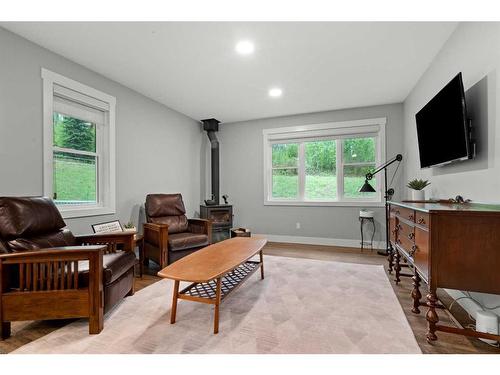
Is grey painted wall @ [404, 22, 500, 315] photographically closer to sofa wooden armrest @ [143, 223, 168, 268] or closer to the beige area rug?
the beige area rug

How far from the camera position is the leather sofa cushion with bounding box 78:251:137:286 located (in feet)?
5.89

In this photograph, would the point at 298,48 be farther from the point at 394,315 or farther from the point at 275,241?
the point at 275,241

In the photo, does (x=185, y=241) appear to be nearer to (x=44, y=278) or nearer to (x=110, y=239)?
(x=110, y=239)

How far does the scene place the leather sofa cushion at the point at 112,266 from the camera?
1795 mm

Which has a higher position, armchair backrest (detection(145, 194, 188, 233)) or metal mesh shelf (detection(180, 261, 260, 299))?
armchair backrest (detection(145, 194, 188, 233))

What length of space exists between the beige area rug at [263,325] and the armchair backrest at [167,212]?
45.8 inches

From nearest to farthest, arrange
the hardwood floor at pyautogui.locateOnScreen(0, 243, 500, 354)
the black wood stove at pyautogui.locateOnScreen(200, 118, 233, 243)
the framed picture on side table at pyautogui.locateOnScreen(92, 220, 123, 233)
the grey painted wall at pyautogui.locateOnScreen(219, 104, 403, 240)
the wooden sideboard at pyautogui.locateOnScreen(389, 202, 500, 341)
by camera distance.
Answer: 1. the wooden sideboard at pyautogui.locateOnScreen(389, 202, 500, 341)
2. the hardwood floor at pyautogui.locateOnScreen(0, 243, 500, 354)
3. the framed picture on side table at pyautogui.locateOnScreen(92, 220, 123, 233)
4. the grey painted wall at pyautogui.locateOnScreen(219, 104, 403, 240)
5. the black wood stove at pyautogui.locateOnScreen(200, 118, 233, 243)

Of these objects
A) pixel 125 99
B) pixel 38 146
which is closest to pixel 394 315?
pixel 38 146

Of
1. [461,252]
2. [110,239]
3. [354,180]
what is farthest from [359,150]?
[110,239]

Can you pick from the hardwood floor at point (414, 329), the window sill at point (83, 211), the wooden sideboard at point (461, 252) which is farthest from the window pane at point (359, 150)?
the window sill at point (83, 211)

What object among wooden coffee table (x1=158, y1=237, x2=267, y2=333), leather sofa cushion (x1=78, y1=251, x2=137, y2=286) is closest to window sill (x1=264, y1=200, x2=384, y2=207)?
wooden coffee table (x1=158, y1=237, x2=267, y2=333)

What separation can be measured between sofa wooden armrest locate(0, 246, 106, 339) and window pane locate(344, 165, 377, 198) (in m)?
4.05

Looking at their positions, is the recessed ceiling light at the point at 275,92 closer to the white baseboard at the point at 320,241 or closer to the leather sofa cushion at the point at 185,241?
the leather sofa cushion at the point at 185,241
